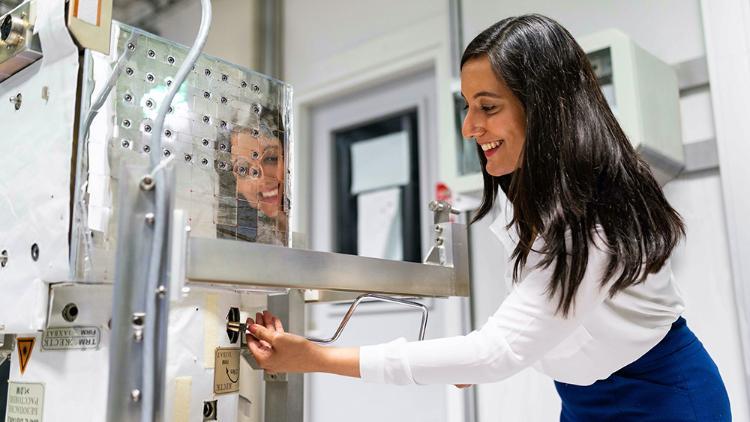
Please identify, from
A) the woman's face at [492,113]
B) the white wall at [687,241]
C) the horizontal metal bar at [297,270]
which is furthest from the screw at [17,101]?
the white wall at [687,241]

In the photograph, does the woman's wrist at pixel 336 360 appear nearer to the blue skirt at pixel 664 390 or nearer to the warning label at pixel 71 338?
the warning label at pixel 71 338

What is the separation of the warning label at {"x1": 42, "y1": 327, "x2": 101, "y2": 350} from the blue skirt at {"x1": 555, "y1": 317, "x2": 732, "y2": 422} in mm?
644

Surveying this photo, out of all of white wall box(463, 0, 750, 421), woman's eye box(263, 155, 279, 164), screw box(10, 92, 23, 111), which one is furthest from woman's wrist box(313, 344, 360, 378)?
white wall box(463, 0, 750, 421)

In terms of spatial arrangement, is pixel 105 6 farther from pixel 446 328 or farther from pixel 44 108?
pixel 446 328

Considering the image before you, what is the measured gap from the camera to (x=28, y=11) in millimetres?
797

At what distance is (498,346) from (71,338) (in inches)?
19.6

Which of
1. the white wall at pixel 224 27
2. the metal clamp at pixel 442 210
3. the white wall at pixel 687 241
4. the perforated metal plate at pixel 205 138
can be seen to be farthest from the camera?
the white wall at pixel 224 27

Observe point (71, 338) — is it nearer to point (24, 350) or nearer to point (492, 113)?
point (24, 350)

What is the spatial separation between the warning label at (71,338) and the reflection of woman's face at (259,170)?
0.24m

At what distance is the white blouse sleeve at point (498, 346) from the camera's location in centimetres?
77

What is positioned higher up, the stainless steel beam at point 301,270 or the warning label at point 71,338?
the stainless steel beam at point 301,270

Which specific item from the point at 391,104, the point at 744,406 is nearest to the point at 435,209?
the point at 744,406

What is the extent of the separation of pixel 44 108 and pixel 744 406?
1.43 m

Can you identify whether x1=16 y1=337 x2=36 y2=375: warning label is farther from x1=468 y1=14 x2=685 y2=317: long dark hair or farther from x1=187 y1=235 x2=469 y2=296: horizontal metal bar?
x1=468 y1=14 x2=685 y2=317: long dark hair
